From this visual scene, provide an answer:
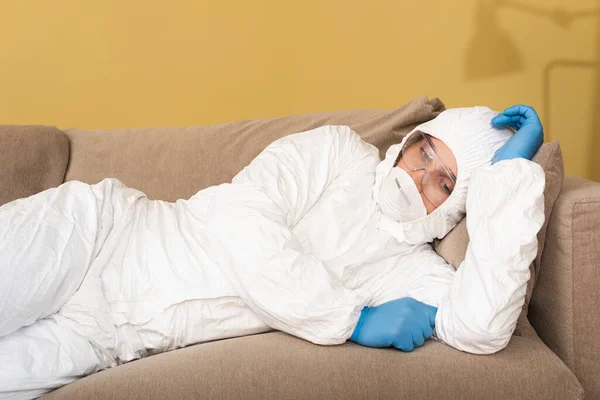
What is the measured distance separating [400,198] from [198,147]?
2.49 ft

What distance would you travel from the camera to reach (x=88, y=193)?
1.67m

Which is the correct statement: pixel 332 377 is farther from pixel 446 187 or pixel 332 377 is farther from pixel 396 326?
pixel 446 187

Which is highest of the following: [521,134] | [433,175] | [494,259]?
[521,134]

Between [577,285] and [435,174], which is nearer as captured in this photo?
[577,285]

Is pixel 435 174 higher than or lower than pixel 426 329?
higher

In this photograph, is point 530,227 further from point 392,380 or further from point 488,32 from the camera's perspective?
point 488,32

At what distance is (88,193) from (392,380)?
91 centimetres

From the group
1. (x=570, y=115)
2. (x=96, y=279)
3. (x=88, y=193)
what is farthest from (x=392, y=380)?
A: (x=570, y=115)

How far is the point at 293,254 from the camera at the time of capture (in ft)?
4.89

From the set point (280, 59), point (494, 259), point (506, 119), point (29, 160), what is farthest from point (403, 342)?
point (280, 59)

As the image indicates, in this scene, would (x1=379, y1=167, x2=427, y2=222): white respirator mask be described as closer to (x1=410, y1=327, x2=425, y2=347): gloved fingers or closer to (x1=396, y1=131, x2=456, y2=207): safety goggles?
(x1=396, y1=131, x2=456, y2=207): safety goggles

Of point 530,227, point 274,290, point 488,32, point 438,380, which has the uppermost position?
point 488,32

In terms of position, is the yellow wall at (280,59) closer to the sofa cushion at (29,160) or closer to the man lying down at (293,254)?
the sofa cushion at (29,160)

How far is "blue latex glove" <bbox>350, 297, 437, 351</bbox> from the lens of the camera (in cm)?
140
